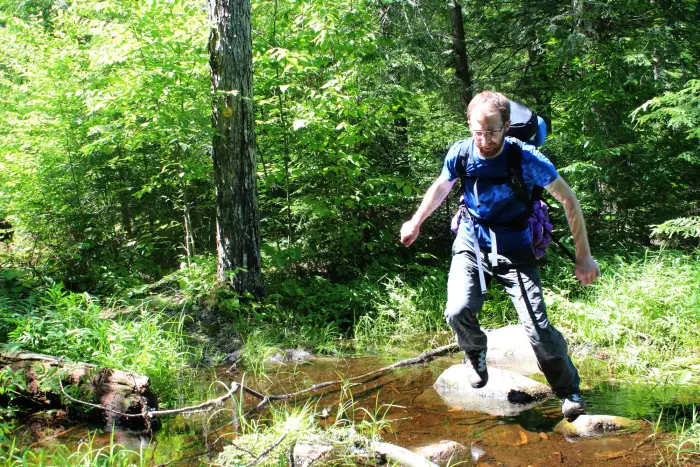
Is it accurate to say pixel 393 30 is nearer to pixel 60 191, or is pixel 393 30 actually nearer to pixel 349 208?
pixel 349 208

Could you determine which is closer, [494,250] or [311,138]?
[494,250]

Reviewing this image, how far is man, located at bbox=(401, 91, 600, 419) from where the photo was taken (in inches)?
134

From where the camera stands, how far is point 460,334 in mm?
3832

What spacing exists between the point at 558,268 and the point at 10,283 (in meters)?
7.60

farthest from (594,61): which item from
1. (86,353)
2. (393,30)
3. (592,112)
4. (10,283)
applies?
(10,283)

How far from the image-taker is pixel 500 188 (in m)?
3.57

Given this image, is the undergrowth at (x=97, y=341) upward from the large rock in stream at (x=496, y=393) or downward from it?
upward

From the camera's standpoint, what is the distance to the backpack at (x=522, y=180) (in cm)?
351

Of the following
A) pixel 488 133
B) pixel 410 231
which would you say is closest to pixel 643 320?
pixel 410 231

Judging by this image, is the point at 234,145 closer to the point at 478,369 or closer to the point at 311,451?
the point at 478,369

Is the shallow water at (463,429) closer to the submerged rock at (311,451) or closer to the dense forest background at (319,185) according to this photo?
the dense forest background at (319,185)

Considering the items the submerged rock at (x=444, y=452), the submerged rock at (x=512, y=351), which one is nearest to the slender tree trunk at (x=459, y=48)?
the submerged rock at (x=512, y=351)

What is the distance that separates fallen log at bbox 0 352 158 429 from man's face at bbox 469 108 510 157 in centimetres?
322

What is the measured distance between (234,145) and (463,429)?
4581mm
